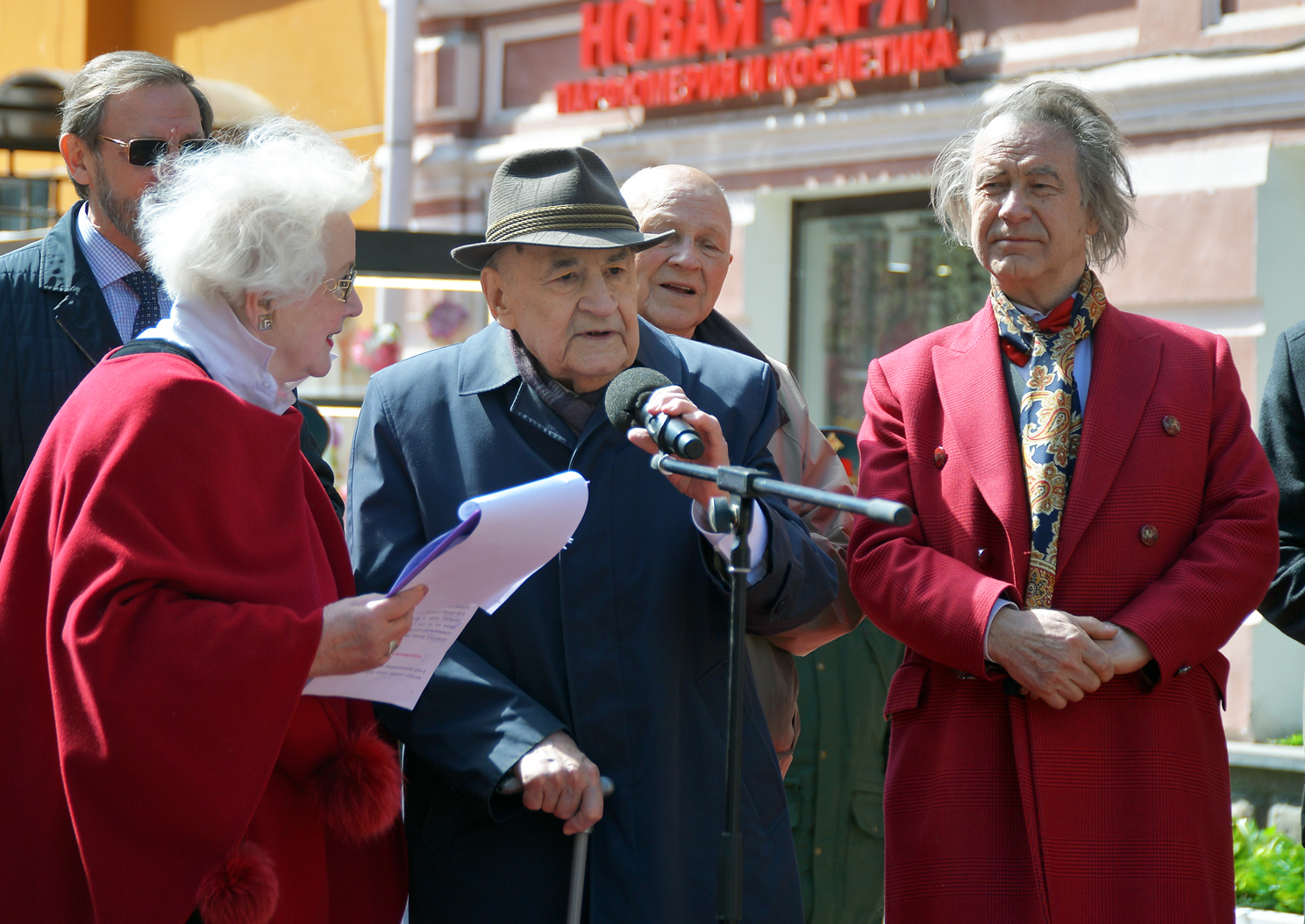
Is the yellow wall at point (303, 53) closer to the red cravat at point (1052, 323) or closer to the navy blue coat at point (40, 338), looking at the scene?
the navy blue coat at point (40, 338)

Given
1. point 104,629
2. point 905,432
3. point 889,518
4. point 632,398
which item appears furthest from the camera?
point 905,432

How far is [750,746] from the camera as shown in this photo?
256cm

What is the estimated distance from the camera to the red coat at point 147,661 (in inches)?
81.4

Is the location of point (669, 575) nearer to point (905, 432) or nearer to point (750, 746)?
point (750, 746)

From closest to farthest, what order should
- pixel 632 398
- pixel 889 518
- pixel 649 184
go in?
pixel 889 518, pixel 632 398, pixel 649 184

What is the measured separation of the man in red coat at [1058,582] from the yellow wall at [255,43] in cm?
763

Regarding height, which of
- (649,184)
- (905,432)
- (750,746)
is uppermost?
(649,184)

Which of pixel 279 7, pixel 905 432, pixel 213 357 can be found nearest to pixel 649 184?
pixel 905 432

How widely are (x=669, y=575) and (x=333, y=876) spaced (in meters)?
0.78

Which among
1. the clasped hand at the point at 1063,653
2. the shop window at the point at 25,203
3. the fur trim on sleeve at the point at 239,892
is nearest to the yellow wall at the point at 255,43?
the shop window at the point at 25,203

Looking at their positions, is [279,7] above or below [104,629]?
above

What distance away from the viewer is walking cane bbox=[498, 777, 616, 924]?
237 centimetres

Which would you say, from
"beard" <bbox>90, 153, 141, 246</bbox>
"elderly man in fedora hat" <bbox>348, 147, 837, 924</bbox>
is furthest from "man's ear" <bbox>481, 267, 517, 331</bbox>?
"beard" <bbox>90, 153, 141, 246</bbox>

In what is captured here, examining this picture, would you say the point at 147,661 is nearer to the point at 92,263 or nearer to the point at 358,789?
the point at 358,789
